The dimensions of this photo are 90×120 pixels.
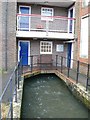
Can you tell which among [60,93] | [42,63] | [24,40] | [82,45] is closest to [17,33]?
[24,40]

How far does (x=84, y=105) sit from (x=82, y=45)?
21.2 ft

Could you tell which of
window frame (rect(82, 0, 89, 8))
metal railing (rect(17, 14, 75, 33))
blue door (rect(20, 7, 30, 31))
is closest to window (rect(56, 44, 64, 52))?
metal railing (rect(17, 14, 75, 33))

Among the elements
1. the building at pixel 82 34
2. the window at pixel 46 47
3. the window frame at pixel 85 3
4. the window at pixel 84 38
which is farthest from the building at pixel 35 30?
the window frame at pixel 85 3

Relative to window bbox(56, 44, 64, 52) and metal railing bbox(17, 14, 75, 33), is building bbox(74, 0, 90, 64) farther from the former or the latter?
window bbox(56, 44, 64, 52)

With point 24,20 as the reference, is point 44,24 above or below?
below

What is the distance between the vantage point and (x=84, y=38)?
13.9 meters

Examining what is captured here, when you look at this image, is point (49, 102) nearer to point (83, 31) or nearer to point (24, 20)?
point (83, 31)

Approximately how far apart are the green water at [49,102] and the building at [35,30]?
12.1 ft

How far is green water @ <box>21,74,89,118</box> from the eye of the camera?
768cm

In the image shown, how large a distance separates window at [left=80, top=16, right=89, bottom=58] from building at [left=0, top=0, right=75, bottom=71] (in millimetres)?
1777

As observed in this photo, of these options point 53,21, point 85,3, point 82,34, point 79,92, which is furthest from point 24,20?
point 79,92

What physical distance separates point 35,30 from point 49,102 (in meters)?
9.07

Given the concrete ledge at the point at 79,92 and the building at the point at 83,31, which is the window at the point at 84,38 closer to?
the building at the point at 83,31

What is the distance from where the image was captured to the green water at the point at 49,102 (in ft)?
25.2
